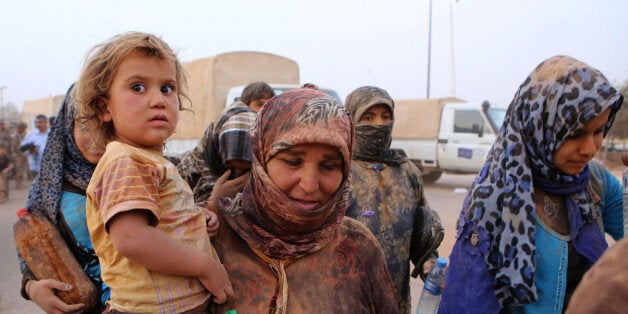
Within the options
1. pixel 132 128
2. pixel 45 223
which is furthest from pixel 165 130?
pixel 45 223

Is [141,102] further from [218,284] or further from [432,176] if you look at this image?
[432,176]

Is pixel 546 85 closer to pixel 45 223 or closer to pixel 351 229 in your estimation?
pixel 351 229

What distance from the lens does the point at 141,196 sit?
4.10ft

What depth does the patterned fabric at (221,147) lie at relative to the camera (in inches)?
100

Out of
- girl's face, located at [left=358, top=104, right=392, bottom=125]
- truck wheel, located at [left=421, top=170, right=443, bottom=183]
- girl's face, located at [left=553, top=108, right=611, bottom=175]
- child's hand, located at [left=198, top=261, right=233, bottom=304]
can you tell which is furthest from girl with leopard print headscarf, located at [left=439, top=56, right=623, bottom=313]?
truck wheel, located at [left=421, top=170, right=443, bottom=183]

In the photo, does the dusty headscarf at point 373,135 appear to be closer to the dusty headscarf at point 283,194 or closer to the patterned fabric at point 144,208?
the dusty headscarf at point 283,194

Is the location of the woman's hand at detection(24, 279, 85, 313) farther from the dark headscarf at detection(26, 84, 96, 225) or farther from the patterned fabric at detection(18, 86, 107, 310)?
the dark headscarf at detection(26, 84, 96, 225)

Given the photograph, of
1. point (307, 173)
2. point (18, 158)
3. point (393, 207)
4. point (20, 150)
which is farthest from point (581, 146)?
point (18, 158)

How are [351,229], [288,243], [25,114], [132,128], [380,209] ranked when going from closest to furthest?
[132,128], [288,243], [351,229], [380,209], [25,114]

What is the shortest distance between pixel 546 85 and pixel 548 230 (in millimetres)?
607

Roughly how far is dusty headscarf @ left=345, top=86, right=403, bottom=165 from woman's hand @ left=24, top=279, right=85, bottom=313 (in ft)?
6.50

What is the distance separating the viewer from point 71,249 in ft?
6.06

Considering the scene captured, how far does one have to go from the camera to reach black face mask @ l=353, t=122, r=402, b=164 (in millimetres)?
3125

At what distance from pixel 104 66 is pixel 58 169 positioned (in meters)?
0.69
